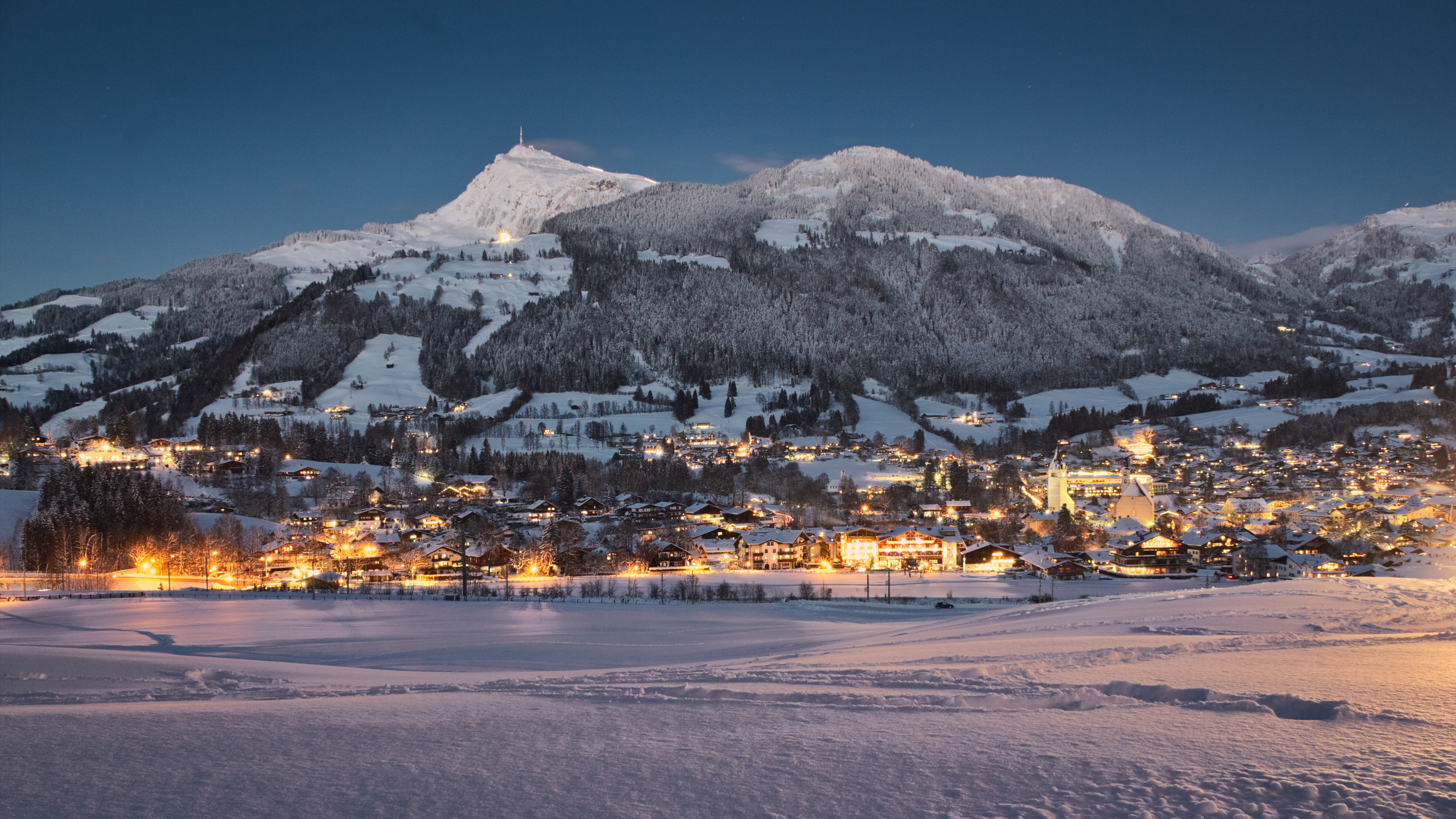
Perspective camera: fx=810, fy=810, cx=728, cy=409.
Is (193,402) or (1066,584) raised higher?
(193,402)

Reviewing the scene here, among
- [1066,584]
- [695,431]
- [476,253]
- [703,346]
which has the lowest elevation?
[1066,584]

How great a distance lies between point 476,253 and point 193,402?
82264 mm

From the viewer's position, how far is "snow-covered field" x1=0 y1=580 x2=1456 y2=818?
20.9ft

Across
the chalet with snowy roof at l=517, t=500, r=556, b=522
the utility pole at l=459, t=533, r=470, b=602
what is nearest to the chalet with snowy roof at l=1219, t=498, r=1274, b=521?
the chalet with snowy roof at l=517, t=500, r=556, b=522

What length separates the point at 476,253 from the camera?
7835 inches

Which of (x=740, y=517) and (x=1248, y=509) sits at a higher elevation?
(x=1248, y=509)

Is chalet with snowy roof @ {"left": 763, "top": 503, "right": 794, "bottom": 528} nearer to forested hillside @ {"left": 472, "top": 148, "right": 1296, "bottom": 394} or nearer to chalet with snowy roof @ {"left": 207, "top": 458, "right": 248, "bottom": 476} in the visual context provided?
chalet with snowy roof @ {"left": 207, "top": 458, "right": 248, "bottom": 476}

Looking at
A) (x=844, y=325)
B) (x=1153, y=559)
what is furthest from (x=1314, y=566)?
(x=844, y=325)

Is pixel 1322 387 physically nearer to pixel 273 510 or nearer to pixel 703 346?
pixel 703 346

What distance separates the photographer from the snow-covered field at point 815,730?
20.9 ft

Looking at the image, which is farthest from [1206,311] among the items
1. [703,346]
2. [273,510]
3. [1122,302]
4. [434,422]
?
[273,510]

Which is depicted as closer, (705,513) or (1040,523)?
(1040,523)

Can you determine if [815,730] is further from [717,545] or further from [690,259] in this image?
[690,259]

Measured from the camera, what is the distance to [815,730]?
8359 mm
